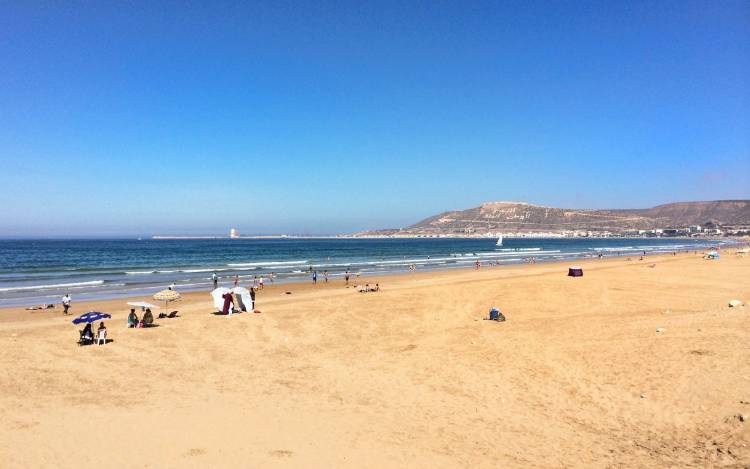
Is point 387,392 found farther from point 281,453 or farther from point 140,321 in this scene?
point 140,321

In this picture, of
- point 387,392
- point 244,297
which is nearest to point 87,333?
point 244,297

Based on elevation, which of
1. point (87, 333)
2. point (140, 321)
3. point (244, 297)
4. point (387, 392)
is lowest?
point (387, 392)

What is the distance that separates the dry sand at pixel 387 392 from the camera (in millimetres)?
7492

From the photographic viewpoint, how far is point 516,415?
901 cm

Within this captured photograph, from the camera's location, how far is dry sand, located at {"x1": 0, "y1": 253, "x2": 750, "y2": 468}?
7.49 metres

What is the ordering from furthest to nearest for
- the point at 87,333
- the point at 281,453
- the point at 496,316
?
the point at 496,316, the point at 87,333, the point at 281,453

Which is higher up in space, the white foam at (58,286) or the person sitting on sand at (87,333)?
the person sitting on sand at (87,333)

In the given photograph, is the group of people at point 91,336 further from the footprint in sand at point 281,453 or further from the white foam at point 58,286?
the white foam at point 58,286

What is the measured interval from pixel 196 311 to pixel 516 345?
15.8 m

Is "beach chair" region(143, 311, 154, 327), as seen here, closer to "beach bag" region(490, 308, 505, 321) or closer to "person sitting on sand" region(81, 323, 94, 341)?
"person sitting on sand" region(81, 323, 94, 341)

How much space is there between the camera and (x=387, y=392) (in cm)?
1056

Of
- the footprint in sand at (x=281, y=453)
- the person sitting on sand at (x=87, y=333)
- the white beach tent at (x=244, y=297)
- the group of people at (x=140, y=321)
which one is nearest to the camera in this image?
the footprint in sand at (x=281, y=453)

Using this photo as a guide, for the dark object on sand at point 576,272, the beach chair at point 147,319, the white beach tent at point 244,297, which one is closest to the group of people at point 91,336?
the beach chair at point 147,319

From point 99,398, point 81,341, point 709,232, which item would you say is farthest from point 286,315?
point 709,232
